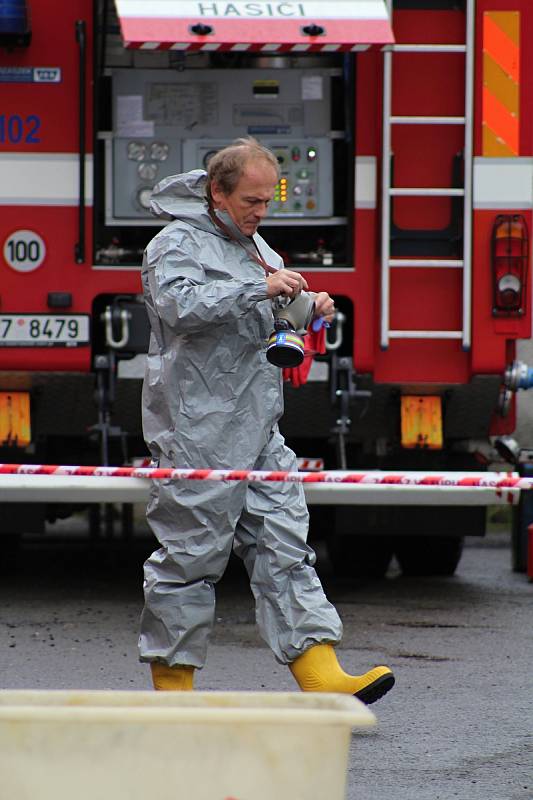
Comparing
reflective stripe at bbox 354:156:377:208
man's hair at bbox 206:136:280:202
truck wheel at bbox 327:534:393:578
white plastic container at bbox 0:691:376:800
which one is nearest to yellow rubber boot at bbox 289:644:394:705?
man's hair at bbox 206:136:280:202

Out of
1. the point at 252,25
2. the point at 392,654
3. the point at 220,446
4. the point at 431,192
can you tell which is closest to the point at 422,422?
the point at 431,192

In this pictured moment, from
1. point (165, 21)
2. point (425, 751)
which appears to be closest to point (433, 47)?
point (165, 21)

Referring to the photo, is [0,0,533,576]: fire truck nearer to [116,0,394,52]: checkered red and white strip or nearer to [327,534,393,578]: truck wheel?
[116,0,394,52]: checkered red and white strip

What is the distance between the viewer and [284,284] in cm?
430

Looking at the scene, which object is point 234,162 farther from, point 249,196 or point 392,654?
point 392,654

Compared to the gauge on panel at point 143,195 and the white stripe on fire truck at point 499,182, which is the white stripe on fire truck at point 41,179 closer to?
the gauge on panel at point 143,195

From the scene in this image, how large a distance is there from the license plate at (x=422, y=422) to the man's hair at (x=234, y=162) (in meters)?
2.93

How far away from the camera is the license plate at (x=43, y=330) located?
23.2ft

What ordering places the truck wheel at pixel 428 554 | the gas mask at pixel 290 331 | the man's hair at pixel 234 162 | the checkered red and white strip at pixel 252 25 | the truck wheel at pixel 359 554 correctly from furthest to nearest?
the truck wheel at pixel 428 554
the truck wheel at pixel 359 554
the checkered red and white strip at pixel 252 25
the man's hair at pixel 234 162
the gas mask at pixel 290 331

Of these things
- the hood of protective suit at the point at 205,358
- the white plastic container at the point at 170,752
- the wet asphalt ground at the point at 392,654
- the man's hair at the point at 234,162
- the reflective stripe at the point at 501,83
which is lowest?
the wet asphalt ground at the point at 392,654

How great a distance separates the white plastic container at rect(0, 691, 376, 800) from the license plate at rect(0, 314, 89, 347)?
14.7ft

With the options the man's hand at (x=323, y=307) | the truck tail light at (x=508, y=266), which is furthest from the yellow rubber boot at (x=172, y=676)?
the truck tail light at (x=508, y=266)

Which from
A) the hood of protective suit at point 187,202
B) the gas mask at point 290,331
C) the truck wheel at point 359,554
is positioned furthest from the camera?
the truck wheel at point 359,554

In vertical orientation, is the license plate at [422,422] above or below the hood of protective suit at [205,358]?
below
